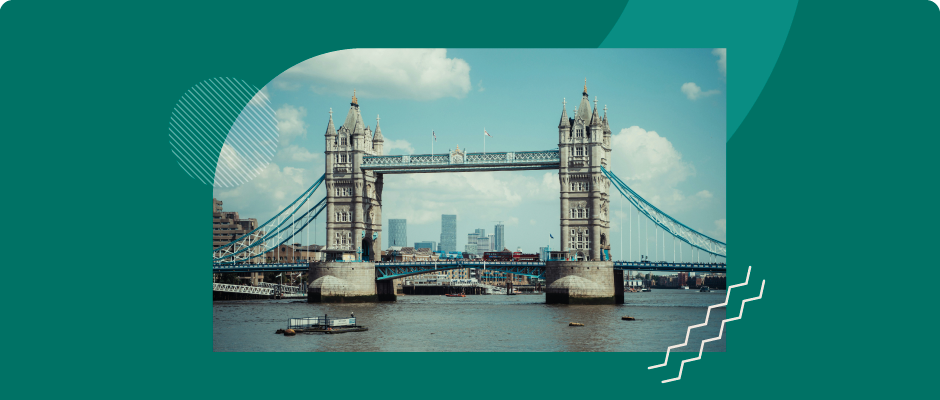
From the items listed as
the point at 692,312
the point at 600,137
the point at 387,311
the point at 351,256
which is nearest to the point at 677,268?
the point at 692,312

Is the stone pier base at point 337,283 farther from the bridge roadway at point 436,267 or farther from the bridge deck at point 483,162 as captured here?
the bridge deck at point 483,162

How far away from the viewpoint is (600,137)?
169 ft

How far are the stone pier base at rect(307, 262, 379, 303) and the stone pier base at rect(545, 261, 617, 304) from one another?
11942 mm

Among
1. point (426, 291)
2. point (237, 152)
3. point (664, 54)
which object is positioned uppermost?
point (664, 54)

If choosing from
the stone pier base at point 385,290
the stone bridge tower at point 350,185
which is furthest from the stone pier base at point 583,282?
the stone bridge tower at point 350,185

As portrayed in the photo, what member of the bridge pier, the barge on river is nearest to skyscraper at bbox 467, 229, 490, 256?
the bridge pier

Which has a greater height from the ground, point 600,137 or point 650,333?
point 600,137

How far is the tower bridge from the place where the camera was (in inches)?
1864

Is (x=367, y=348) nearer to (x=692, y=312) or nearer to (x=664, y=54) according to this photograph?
(x=664, y=54)

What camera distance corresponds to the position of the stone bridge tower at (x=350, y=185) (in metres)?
57.2

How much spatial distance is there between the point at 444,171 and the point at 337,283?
8942 millimetres

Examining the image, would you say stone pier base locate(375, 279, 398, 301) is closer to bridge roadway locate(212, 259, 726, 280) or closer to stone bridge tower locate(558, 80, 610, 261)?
bridge roadway locate(212, 259, 726, 280)

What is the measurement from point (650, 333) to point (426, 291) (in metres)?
68.7

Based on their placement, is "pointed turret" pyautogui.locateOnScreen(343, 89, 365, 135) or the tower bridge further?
"pointed turret" pyautogui.locateOnScreen(343, 89, 365, 135)
